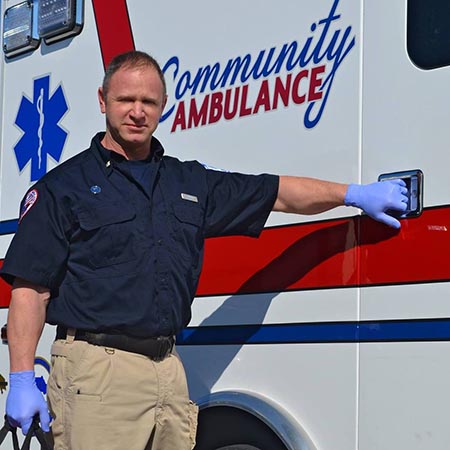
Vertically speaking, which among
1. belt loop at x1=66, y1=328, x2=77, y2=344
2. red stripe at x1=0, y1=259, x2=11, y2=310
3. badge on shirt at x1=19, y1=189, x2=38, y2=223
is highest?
badge on shirt at x1=19, y1=189, x2=38, y2=223

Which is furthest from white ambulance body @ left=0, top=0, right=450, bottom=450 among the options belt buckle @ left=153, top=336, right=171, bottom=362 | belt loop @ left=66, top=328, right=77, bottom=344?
belt loop @ left=66, top=328, right=77, bottom=344

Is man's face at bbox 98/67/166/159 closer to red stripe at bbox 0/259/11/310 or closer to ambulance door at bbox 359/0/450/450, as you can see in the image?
ambulance door at bbox 359/0/450/450

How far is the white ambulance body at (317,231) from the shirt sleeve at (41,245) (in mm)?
600

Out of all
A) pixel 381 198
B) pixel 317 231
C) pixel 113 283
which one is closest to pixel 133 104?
pixel 113 283

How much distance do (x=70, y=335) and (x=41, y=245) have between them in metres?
0.28

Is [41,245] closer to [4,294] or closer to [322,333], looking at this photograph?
[322,333]

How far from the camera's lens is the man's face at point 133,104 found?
3041 millimetres

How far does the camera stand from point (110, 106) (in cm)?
308

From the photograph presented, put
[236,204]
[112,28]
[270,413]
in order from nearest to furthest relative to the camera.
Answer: [270,413], [236,204], [112,28]

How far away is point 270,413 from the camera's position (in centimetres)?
302

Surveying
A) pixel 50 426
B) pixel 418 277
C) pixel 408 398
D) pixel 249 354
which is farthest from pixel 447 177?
pixel 50 426

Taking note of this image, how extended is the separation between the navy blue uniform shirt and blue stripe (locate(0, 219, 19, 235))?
112cm

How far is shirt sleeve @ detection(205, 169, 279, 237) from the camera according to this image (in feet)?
10.3

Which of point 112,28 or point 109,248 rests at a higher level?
point 112,28
